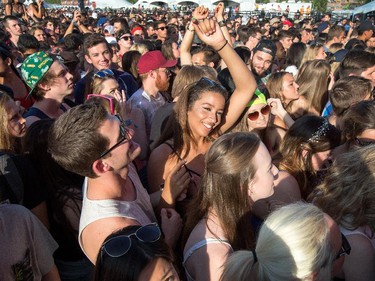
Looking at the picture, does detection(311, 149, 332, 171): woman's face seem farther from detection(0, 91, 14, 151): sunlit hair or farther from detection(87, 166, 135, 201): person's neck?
detection(0, 91, 14, 151): sunlit hair

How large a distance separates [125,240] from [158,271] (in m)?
0.18

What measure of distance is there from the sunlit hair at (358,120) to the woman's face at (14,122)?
2509 millimetres

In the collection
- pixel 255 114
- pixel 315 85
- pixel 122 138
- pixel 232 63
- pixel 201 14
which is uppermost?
pixel 201 14

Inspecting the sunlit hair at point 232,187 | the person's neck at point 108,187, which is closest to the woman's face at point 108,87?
the person's neck at point 108,187

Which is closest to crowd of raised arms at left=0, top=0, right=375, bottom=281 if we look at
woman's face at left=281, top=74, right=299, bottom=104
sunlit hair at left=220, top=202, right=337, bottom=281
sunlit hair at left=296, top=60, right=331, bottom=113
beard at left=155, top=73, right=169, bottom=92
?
sunlit hair at left=220, top=202, right=337, bottom=281

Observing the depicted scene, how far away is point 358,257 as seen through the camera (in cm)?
187

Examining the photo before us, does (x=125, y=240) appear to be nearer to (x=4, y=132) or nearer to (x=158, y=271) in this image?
(x=158, y=271)

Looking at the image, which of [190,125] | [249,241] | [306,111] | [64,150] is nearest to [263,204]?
[249,241]

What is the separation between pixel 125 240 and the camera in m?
1.42

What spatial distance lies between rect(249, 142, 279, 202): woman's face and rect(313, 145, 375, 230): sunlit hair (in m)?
0.36

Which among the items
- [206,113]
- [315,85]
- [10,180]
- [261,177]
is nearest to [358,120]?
[206,113]

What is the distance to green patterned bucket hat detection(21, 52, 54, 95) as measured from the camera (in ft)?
11.0

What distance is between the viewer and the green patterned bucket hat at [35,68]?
132 inches

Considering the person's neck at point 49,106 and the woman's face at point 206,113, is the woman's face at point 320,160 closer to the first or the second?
the woman's face at point 206,113
